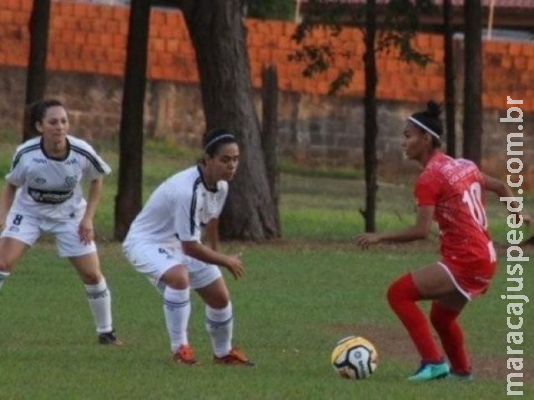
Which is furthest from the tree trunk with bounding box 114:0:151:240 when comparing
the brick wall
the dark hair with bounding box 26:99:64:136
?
the brick wall

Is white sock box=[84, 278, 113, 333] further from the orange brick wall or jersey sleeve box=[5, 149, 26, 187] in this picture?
the orange brick wall

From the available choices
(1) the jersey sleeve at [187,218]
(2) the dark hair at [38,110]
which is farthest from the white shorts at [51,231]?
(1) the jersey sleeve at [187,218]

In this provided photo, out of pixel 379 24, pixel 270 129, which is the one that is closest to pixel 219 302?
pixel 270 129

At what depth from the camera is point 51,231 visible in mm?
13484

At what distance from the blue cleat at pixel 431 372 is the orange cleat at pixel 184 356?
162cm

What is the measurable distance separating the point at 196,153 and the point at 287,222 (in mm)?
8084

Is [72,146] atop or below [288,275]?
atop

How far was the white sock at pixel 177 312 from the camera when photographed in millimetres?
12109

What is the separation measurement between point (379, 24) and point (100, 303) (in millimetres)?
15438

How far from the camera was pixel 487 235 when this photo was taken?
11.5 metres

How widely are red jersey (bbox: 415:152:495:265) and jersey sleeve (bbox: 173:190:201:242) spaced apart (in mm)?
1539

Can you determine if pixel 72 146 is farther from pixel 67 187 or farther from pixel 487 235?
pixel 487 235

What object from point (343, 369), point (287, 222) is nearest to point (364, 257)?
point (287, 222)

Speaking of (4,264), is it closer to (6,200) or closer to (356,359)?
(6,200)
